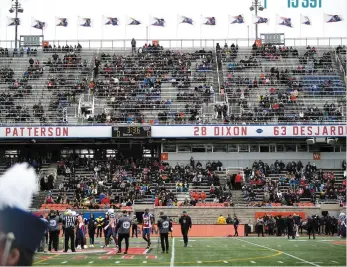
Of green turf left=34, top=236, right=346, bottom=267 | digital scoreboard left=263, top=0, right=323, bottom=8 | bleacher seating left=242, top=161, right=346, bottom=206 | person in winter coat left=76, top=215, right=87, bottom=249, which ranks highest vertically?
digital scoreboard left=263, top=0, right=323, bottom=8

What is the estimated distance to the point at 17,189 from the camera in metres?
4.33

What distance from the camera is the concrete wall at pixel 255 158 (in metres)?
49.4

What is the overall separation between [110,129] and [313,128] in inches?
585

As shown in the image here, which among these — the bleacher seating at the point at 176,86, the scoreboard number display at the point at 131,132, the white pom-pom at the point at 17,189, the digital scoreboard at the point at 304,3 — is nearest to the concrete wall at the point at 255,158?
the bleacher seating at the point at 176,86

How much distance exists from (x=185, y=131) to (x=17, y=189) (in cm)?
4406

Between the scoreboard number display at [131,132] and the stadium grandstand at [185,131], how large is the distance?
3.2 inches

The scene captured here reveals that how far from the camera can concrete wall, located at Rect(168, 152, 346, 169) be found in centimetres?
4938

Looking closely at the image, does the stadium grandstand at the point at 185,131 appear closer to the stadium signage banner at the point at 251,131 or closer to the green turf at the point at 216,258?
the stadium signage banner at the point at 251,131

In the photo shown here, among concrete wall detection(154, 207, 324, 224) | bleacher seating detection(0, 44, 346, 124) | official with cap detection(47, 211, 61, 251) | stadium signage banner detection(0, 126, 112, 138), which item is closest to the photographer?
official with cap detection(47, 211, 61, 251)

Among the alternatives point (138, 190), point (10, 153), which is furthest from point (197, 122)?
point (10, 153)

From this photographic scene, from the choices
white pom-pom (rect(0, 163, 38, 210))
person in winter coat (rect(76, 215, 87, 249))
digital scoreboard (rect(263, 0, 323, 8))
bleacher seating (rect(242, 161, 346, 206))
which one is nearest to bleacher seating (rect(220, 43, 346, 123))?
bleacher seating (rect(242, 161, 346, 206))

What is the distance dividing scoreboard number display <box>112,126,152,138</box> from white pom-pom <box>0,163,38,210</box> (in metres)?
42.3

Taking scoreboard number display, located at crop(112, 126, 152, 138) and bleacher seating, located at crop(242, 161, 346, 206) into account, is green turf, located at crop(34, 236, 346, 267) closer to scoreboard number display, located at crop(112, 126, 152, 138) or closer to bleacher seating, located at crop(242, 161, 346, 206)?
bleacher seating, located at crop(242, 161, 346, 206)

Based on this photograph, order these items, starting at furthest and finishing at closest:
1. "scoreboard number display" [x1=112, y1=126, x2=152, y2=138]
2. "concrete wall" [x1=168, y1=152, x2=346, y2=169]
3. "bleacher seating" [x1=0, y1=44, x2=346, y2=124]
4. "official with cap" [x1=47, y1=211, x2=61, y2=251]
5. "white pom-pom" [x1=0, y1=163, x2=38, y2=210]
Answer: "bleacher seating" [x1=0, y1=44, x2=346, y2=124] < "concrete wall" [x1=168, y1=152, x2=346, y2=169] < "scoreboard number display" [x1=112, y1=126, x2=152, y2=138] < "official with cap" [x1=47, y1=211, x2=61, y2=251] < "white pom-pom" [x1=0, y1=163, x2=38, y2=210]
